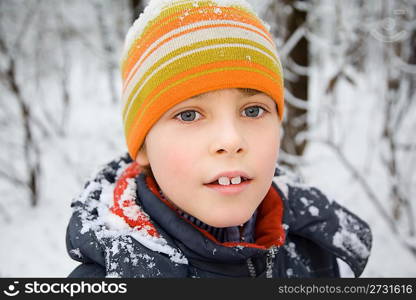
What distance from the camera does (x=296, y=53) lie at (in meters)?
3.39

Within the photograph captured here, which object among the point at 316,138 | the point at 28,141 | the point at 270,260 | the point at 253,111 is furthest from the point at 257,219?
the point at 28,141

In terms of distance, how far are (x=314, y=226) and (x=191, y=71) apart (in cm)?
85

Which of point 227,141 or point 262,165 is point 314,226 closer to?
point 262,165

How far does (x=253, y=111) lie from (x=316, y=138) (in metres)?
1.38

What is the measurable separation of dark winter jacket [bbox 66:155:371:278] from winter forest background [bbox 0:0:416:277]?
11.8 inches

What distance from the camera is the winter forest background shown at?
2.66 m

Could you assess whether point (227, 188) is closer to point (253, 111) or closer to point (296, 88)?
point (253, 111)

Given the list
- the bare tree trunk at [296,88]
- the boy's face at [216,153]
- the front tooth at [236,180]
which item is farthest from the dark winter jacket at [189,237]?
the bare tree trunk at [296,88]

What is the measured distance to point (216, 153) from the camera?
2.83 feet

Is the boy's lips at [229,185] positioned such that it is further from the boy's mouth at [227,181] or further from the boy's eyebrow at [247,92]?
the boy's eyebrow at [247,92]

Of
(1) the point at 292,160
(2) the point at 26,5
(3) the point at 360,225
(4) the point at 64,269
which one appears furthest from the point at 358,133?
(2) the point at 26,5

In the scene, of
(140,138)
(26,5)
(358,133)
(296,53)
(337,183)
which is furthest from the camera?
(358,133)

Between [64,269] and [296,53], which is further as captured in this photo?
[296,53]

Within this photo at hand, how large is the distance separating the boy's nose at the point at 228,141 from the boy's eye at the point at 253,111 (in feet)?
0.38
